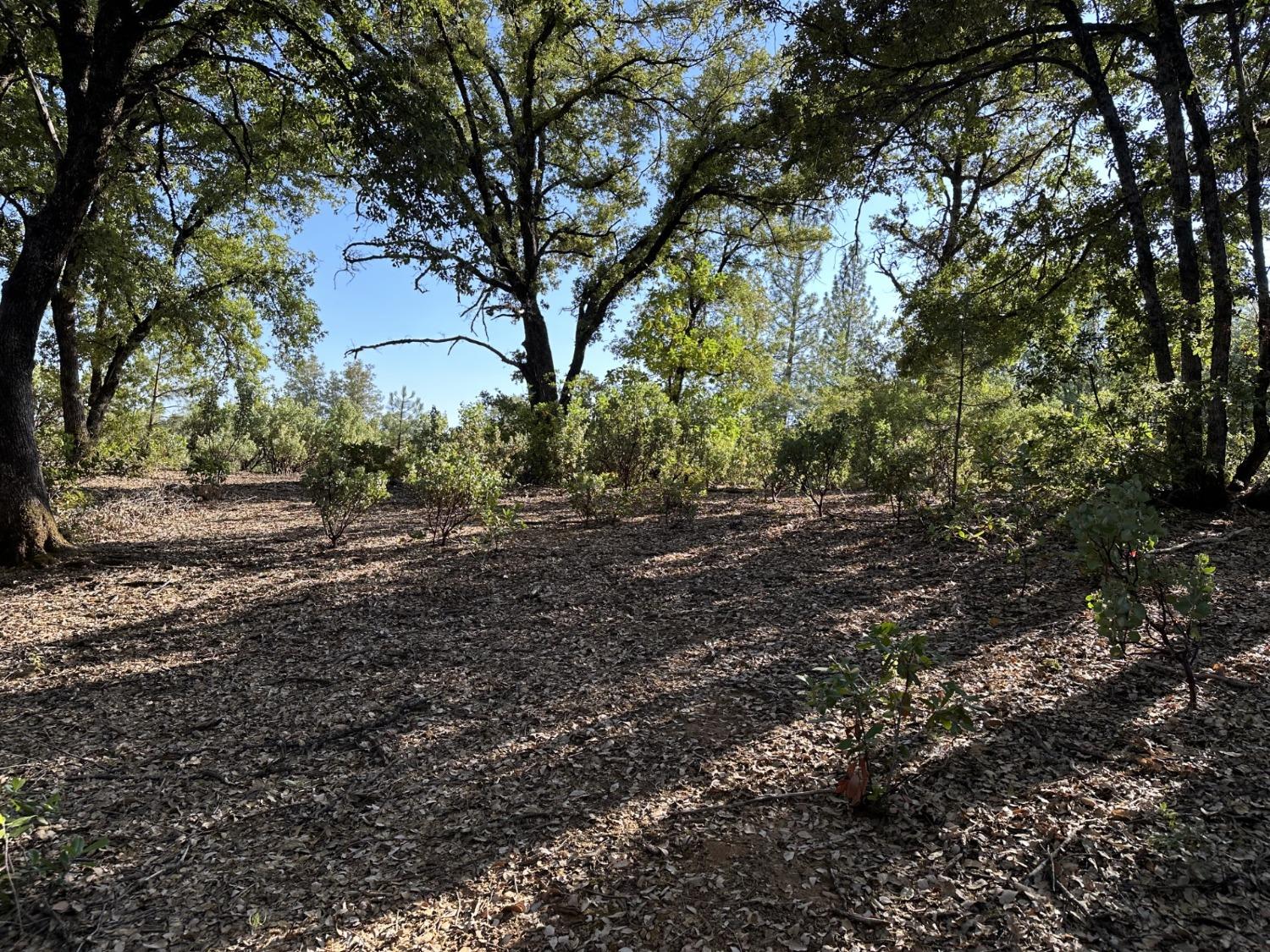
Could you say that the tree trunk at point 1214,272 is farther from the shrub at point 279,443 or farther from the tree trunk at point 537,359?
the shrub at point 279,443

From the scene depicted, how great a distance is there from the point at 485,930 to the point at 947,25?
8436 millimetres

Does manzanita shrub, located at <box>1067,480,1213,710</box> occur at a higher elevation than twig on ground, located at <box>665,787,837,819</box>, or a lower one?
higher

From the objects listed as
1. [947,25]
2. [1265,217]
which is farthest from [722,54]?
[1265,217]

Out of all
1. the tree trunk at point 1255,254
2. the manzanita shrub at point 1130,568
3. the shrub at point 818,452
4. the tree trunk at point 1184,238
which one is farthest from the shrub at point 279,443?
the tree trunk at point 1255,254

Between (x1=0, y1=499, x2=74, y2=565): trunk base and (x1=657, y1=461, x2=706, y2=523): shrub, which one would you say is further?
(x1=657, y1=461, x2=706, y2=523): shrub

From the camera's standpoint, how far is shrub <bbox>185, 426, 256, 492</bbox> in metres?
10.1

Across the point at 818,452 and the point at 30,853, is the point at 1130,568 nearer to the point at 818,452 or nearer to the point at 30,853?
the point at 30,853

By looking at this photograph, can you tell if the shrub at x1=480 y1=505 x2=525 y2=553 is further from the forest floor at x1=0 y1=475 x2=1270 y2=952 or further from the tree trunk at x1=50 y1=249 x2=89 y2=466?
the tree trunk at x1=50 y1=249 x2=89 y2=466

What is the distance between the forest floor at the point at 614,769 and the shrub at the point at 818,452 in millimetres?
2174

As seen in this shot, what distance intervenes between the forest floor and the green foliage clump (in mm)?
68

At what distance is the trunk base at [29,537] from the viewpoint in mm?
5375

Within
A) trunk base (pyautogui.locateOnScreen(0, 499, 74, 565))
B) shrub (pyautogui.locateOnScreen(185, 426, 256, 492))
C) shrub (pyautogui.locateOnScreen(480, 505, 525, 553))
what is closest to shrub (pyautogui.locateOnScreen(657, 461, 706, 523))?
shrub (pyautogui.locateOnScreen(480, 505, 525, 553))

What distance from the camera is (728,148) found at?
38.8 ft

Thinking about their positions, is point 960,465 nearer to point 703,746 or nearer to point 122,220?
point 703,746
